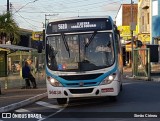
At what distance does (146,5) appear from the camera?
185ft

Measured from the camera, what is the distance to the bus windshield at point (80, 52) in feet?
50.3

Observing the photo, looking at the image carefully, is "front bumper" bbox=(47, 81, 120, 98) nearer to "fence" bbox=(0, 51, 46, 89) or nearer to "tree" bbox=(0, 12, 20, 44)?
"fence" bbox=(0, 51, 46, 89)

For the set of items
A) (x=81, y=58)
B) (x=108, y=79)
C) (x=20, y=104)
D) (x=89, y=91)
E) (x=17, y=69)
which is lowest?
(x=20, y=104)

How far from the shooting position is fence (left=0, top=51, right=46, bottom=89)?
25.6m

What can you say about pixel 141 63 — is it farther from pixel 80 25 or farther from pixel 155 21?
pixel 80 25

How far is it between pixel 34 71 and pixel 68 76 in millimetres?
14201

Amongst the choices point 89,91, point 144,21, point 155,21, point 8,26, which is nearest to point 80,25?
point 89,91

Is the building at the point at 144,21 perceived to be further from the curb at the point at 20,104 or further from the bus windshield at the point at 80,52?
the bus windshield at the point at 80,52

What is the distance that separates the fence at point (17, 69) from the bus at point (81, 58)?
30.6ft

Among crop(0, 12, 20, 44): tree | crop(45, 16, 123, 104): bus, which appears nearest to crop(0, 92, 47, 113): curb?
crop(45, 16, 123, 104): bus

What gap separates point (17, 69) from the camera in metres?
27.2

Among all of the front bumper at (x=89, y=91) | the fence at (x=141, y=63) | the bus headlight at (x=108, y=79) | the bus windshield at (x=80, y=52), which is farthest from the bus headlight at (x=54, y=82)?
the fence at (x=141, y=63)

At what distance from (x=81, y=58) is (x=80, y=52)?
23 cm

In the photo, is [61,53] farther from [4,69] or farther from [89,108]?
[4,69]
